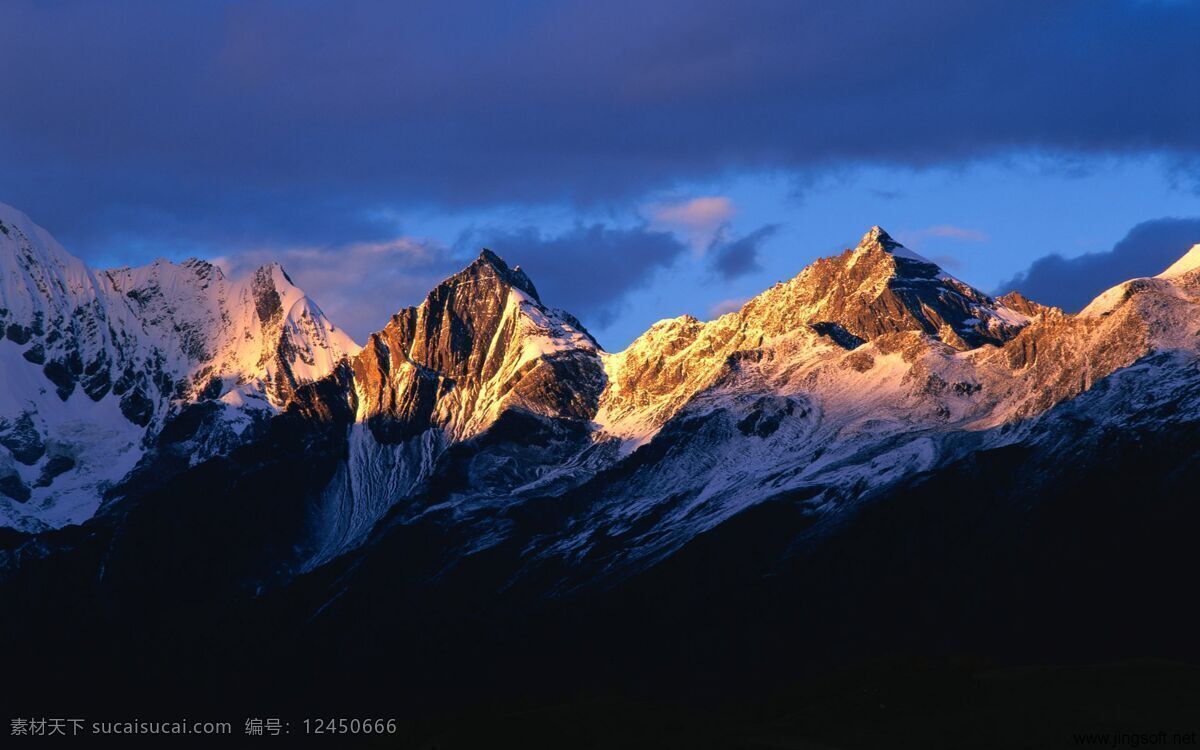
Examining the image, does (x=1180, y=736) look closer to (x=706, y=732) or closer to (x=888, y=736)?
(x=888, y=736)

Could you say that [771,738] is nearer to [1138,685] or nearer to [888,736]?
[888,736]

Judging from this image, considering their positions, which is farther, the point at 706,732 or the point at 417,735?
the point at 417,735

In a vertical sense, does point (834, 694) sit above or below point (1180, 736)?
above

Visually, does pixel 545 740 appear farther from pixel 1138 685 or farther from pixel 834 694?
pixel 1138 685

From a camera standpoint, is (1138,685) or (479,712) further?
(479,712)

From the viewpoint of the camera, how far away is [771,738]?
575 feet

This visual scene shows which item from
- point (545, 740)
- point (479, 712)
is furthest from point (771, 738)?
point (479, 712)

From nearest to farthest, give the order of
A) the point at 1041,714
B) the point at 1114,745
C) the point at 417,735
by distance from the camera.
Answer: the point at 1114,745
the point at 1041,714
the point at 417,735

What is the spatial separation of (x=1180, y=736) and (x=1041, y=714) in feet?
43.1

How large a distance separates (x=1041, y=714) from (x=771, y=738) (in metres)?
20.6

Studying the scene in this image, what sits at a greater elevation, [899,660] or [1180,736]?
[899,660]

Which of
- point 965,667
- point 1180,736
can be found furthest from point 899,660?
point 1180,736

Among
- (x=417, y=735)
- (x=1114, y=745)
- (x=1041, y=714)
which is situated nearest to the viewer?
(x=1114, y=745)

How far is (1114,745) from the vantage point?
163 metres
